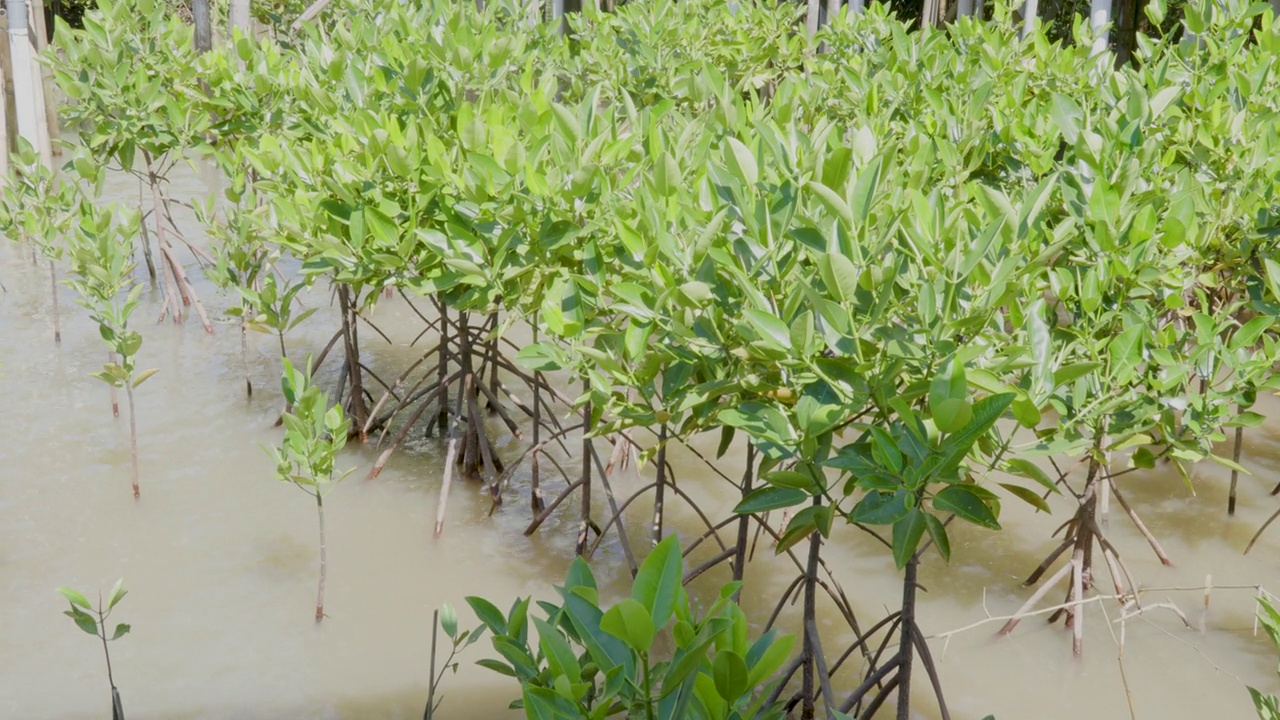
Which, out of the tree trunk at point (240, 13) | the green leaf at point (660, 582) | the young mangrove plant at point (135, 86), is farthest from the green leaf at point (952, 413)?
the tree trunk at point (240, 13)

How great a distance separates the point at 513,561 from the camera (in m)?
3.82

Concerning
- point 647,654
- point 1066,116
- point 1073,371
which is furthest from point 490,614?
point 1066,116

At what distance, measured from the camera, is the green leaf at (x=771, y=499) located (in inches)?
83.5

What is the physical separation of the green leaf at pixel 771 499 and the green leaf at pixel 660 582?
715 millimetres

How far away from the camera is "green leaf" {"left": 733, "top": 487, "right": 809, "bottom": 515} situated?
2121mm

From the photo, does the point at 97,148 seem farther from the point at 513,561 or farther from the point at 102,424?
the point at 513,561

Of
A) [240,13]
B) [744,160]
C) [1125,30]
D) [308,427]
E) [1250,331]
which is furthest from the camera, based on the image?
[1125,30]

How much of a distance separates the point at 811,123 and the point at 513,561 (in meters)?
2.27

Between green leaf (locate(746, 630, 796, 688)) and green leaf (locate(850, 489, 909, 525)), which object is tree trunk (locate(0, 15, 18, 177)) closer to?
green leaf (locate(850, 489, 909, 525))

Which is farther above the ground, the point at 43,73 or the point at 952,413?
the point at 43,73

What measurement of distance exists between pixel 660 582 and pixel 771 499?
756 mm

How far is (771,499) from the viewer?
2131mm

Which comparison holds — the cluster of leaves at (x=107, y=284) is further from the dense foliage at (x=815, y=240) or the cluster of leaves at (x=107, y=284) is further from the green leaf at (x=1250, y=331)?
the green leaf at (x=1250, y=331)

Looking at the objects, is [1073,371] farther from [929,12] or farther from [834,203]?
[929,12]
